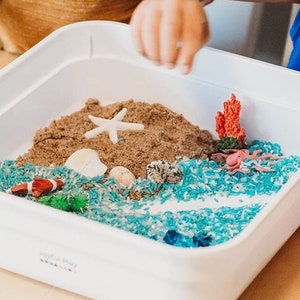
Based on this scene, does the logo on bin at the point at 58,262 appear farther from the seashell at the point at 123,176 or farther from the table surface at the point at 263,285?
the seashell at the point at 123,176

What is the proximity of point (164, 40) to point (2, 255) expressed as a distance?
0.70ft

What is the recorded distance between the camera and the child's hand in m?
0.65

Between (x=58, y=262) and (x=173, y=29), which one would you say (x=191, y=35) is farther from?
(x=58, y=262)

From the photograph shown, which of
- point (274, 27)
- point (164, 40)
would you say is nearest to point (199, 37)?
point (164, 40)

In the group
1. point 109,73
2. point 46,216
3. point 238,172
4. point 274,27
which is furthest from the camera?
point 274,27

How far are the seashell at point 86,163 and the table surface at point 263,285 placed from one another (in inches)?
5.3

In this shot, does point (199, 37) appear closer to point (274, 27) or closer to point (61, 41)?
point (61, 41)

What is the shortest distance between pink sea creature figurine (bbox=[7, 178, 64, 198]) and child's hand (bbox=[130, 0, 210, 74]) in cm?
17

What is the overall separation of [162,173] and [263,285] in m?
0.15

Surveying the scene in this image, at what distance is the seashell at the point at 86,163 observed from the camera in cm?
79

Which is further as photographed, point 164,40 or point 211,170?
point 211,170

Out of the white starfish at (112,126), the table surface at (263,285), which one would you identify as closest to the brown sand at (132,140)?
the white starfish at (112,126)

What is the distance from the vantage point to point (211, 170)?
2.61ft

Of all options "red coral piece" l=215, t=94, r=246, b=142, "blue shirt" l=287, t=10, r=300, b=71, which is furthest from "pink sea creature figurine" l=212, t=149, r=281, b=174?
"blue shirt" l=287, t=10, r=300, b=71
